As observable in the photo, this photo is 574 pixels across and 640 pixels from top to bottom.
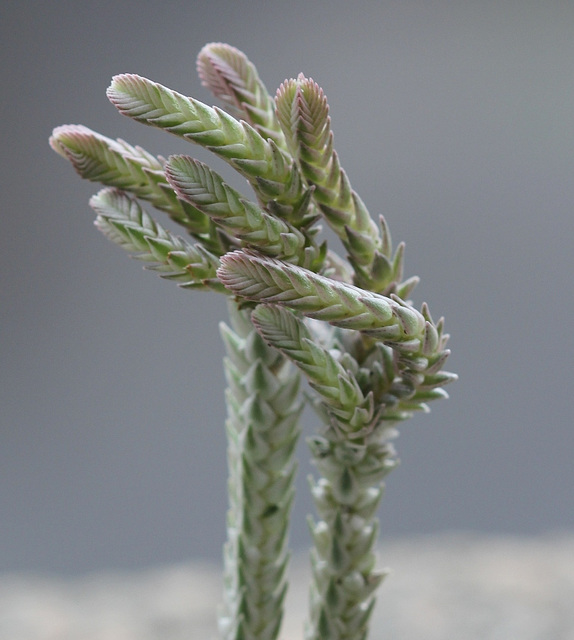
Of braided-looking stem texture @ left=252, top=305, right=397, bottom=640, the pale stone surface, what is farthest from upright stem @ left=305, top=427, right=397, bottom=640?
the pale stone surface

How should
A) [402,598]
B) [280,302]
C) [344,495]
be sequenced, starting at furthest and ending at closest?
1. [402,598]
2. [344,495]
3. [280,302]

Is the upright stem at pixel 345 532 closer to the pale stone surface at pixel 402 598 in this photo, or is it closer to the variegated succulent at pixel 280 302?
the variegated succulent at pixel 280 302

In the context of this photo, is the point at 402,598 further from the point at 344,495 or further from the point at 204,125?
the point at 204,125

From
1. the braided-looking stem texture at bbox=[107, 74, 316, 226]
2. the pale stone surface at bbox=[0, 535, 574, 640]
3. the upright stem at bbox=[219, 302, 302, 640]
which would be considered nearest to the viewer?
the braided-looking stem texture at bbox=[107, 74, 316, 226]

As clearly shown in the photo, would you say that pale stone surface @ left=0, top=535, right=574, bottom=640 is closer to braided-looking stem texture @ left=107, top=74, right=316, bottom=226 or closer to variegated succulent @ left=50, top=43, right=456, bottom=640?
variegated succulent @ left=50, top=43, right=456, bottom=640

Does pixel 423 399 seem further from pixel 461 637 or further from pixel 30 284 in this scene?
pixel 30 284

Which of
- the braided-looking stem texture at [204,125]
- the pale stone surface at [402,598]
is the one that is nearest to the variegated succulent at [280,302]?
the braided-looking stem texture at [204,125]

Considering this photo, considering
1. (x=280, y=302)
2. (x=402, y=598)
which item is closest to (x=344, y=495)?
(x=280, y=302)
